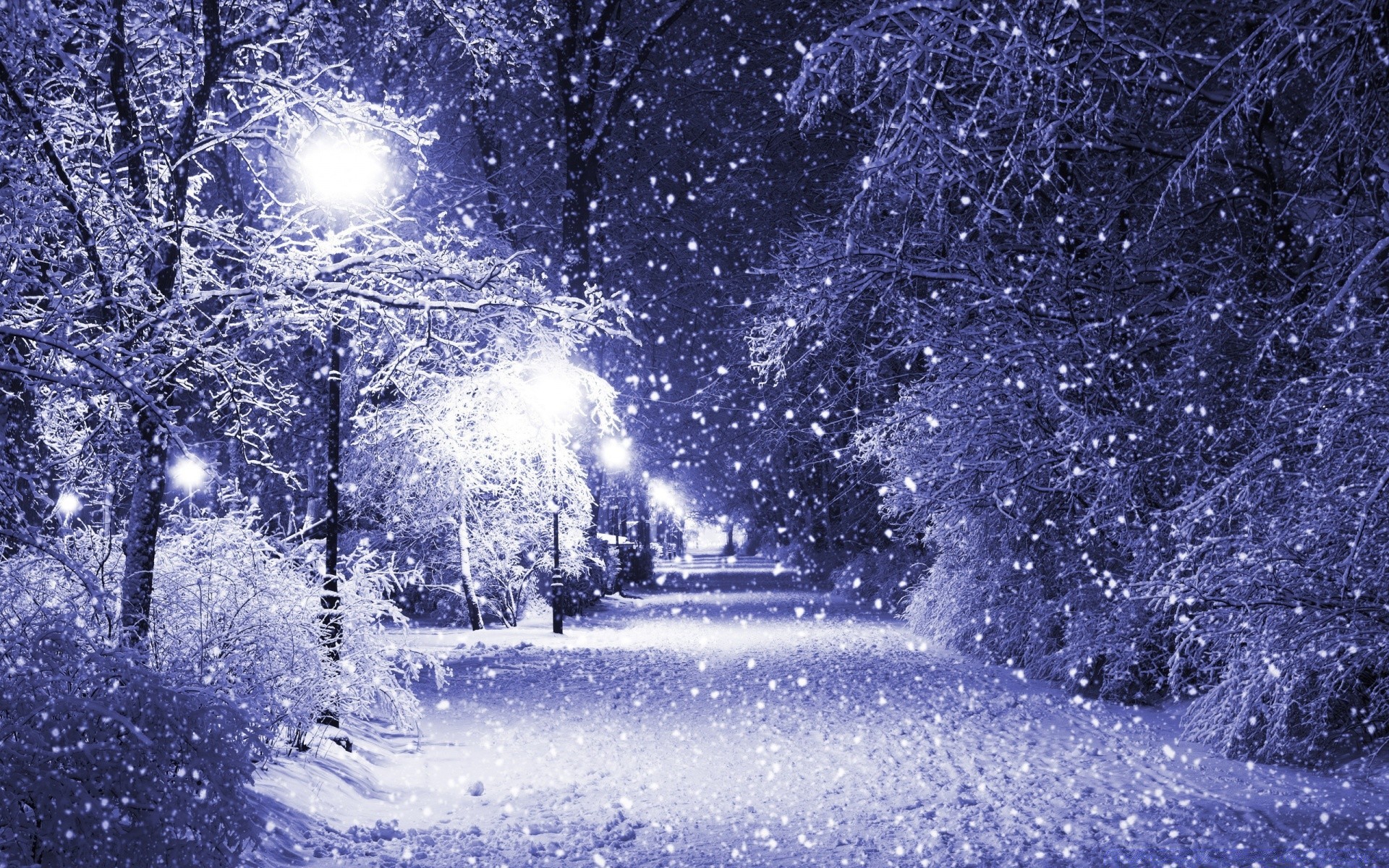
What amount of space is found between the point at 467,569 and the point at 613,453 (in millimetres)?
5399

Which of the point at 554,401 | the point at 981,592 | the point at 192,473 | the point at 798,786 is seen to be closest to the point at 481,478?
the point at 554,401

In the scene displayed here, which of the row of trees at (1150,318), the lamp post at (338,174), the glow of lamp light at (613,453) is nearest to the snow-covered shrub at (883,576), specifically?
the glow of lamp light at (613,453)

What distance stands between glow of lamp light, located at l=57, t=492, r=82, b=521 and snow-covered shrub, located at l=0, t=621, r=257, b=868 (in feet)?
9.32

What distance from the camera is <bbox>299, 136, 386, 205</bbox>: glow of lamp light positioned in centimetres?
732

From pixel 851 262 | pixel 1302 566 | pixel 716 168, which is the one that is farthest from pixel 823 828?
pixel 716 168

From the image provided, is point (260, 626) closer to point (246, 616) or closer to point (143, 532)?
→ point (246, 616)

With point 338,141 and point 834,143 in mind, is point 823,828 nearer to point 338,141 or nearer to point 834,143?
point 338,141

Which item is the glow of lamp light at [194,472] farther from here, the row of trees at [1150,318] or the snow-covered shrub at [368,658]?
the row of trees at [1150,318]

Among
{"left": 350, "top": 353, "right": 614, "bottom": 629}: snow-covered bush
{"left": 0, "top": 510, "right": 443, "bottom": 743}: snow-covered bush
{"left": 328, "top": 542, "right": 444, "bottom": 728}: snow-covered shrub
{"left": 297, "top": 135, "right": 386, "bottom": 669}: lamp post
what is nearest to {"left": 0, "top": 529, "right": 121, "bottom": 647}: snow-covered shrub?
{"left": 0, "top": 510, "right": 443, "bottom": 743}: snow-covered bush

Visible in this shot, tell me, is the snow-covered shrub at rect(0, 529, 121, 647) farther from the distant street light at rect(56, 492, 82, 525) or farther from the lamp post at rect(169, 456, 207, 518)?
the lamp post at rect(169, 456, 207, 518)

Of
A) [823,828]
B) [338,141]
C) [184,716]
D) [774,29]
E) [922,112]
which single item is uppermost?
[774,29]

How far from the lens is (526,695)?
12422mm

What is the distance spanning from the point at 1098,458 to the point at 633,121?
17.1 metres

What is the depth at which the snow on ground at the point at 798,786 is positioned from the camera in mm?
5922
